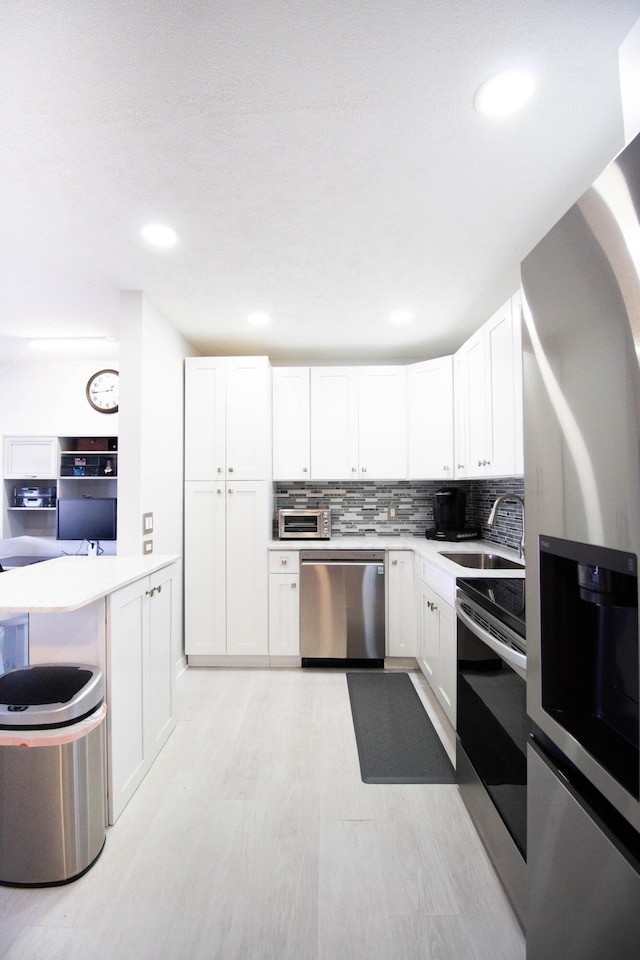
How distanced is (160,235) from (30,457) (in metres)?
3.26

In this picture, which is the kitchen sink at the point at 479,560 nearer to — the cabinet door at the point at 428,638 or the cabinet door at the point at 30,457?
the cabinet door at the point at 428,638

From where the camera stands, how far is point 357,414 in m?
3.47

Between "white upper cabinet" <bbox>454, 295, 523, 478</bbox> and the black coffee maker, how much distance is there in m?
0.35

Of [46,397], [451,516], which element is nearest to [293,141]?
[451,516]

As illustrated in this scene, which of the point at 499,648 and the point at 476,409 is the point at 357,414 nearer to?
the point at 476,409

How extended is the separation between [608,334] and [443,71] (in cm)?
100

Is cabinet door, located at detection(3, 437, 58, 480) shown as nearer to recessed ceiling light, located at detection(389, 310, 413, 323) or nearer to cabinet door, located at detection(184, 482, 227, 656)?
cabinet door, located at detection(184, 482, 227, 656)

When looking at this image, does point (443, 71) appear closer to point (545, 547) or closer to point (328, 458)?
point (545, 547)

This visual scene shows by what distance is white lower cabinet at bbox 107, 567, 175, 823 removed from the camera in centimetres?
168

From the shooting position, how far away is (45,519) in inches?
172

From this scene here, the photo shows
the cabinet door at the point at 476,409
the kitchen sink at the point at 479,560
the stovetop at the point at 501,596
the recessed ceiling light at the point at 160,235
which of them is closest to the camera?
the stovetop at the point at 501,596

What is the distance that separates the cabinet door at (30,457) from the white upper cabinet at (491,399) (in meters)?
3.87

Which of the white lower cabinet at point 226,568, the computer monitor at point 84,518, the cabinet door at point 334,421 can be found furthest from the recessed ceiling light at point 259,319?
the computer monitor at point 84,518

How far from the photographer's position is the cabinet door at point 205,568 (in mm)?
3172
